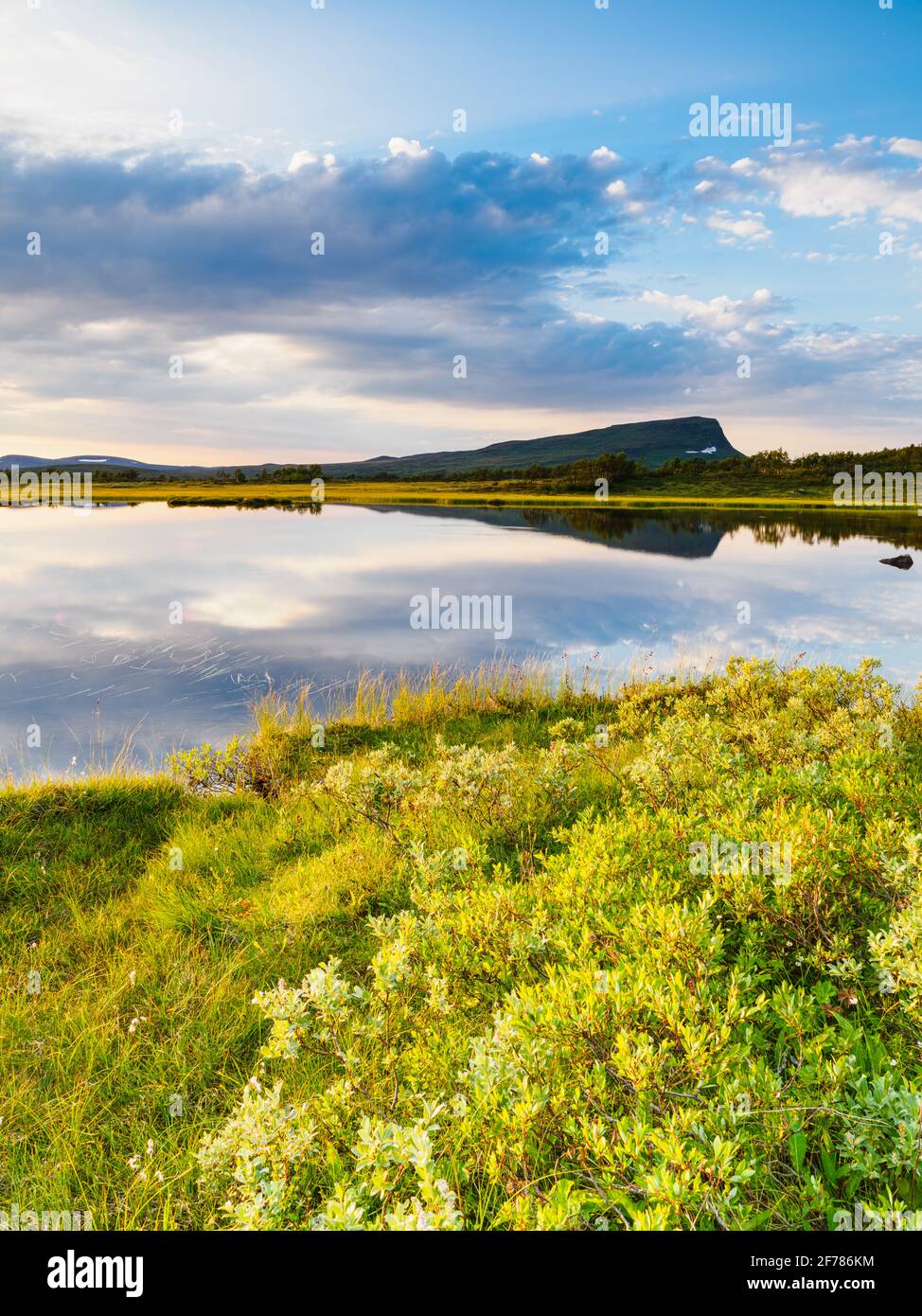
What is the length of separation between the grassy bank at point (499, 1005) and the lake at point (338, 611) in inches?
261

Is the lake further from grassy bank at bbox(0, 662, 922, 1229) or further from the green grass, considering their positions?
the green grass

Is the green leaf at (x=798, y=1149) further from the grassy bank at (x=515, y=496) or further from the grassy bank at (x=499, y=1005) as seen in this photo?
the grassy bank at (x=515, y=496)

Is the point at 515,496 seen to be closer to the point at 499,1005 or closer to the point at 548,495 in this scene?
the point at 548,495

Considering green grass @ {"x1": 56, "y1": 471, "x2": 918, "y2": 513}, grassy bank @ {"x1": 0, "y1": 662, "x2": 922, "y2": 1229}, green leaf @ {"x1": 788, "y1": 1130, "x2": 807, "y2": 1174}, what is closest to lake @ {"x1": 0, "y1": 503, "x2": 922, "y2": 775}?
grassy bank @ {"x1": 0, "y1": 662, "x2": 922, "y2": 1229}

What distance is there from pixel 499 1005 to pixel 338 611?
29.7m

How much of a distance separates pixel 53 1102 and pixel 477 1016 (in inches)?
108

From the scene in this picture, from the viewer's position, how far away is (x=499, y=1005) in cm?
432

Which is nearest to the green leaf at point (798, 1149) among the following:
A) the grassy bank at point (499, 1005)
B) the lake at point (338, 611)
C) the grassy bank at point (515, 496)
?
the grassy bank at point (499, 1005)

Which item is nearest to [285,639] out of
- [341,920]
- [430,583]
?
A: [430,583]

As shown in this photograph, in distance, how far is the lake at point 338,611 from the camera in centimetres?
1842

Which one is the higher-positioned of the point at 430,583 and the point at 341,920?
the point at 430,583

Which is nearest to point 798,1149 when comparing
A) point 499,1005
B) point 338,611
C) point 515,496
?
point 499,1005

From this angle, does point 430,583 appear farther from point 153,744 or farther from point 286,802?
point 286,802

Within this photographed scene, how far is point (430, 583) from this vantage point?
42125 mm
